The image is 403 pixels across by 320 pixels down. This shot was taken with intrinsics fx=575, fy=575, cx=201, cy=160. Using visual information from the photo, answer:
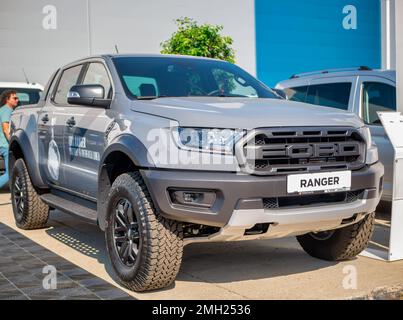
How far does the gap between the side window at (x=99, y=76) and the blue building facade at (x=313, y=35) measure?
12332mm

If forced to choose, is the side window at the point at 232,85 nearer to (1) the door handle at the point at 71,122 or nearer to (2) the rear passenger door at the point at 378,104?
(1) the door handle at the point at 71,122

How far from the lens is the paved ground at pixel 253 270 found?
4027 mm

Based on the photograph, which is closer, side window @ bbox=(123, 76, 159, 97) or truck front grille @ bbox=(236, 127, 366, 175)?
truck front grille @ bbox=(236, 127, 366, 175)

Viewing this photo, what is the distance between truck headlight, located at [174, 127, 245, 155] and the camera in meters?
3.67

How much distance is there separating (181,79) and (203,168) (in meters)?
1.40

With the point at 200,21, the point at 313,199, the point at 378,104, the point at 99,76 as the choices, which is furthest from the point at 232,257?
the point at 200,21

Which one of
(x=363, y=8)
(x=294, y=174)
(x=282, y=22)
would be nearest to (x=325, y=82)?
(x=294, y=174)

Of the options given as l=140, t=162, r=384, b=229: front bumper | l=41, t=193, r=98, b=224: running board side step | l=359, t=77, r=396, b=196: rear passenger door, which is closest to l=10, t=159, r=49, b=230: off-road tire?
l=41, t=193, r=98, b=224: running board side step

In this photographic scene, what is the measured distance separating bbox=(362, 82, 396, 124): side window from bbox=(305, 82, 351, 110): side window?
8.5 inches

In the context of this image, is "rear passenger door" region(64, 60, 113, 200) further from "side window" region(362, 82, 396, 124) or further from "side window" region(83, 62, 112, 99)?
"side window" region(362, 82, 396, 124)

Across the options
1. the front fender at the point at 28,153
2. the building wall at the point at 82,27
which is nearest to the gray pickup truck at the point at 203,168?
the front fender at the point at 28,153

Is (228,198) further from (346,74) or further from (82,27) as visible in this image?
(82,27)

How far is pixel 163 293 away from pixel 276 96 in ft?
6.76

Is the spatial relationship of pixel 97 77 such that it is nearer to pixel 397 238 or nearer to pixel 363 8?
pixel 397 238
